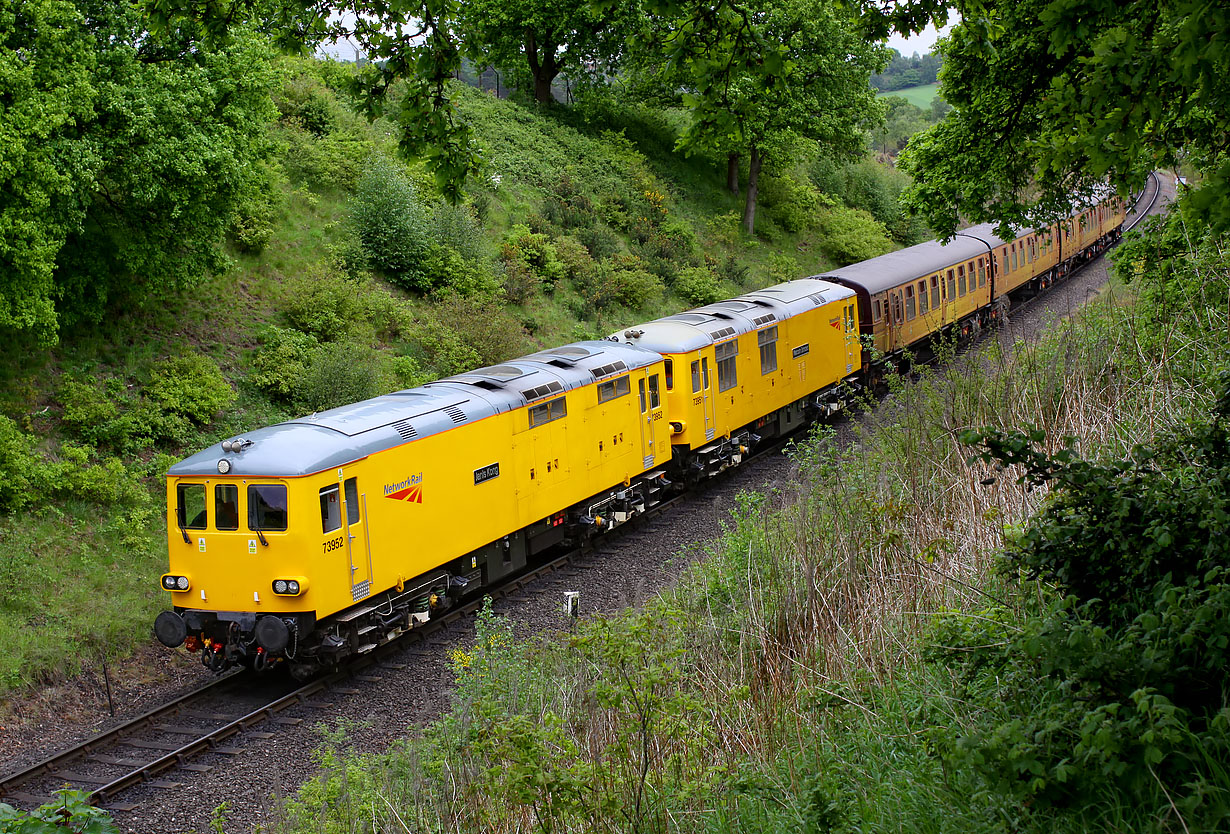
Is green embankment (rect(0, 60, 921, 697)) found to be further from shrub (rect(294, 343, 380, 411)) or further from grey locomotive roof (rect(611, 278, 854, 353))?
grey locomotive roof (rect(611, 278, 854, 353))

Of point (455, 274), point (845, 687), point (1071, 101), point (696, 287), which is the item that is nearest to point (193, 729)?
point (845, 687)

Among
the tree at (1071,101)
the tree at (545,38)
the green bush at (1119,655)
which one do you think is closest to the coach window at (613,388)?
the tree at (1071,101)

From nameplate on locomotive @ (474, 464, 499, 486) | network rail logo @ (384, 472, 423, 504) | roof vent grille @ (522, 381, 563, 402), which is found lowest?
nameplate on locomotive @ (474, 464, 499, 486)

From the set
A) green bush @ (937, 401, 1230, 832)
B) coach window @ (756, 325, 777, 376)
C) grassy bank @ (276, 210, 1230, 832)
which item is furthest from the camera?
coach window @ (756, 325, 777, 376)

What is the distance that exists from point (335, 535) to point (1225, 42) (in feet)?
32.5

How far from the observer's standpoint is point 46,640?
1268cm

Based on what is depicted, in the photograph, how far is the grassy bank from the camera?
4898mm

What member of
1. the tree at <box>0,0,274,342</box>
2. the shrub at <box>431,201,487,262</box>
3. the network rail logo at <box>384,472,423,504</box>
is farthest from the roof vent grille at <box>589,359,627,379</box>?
the shrub at <box>431,201,487,262</box>

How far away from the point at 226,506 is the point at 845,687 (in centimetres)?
791

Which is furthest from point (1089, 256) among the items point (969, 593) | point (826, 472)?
point (969, 593)

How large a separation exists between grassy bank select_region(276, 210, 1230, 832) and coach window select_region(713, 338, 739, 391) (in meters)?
7.76

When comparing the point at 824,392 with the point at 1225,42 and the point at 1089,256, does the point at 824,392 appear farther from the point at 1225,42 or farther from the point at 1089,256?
the point at 1089,256

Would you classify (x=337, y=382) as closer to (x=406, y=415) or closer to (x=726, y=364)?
(x=406, y=415)

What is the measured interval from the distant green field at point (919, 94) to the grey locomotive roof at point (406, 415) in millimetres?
82590
